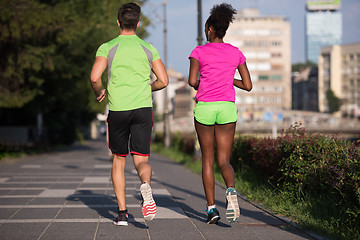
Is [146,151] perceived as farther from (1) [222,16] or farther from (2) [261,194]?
(2) [261,194]

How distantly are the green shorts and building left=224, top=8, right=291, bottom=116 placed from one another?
130 m

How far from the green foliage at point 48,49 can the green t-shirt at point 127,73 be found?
12.5 meters

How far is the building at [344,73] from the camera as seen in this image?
140000mm

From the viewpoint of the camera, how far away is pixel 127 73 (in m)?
5.22

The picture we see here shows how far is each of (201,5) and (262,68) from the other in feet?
404

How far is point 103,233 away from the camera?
206 inches

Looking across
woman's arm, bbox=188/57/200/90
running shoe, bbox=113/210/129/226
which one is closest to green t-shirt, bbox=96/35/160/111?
woman's arm, bbox=188/57/200/90

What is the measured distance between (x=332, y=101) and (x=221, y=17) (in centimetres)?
13451

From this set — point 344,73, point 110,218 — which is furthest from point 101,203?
point 344,73

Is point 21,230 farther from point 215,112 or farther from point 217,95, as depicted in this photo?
point 217,95

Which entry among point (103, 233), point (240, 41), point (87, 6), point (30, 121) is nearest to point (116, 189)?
Answer: point (103, 233)

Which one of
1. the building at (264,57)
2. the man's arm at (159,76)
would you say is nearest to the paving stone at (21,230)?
the man's arm at (159,76)

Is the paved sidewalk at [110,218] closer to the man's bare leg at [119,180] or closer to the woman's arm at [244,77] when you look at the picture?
the man's bare leg at [119,180]

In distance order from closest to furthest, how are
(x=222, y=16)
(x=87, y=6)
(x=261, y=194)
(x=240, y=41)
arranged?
(x=222, y=16)
(x=261, y=194)
(x=87, y=6)
(x=240, y=41)
